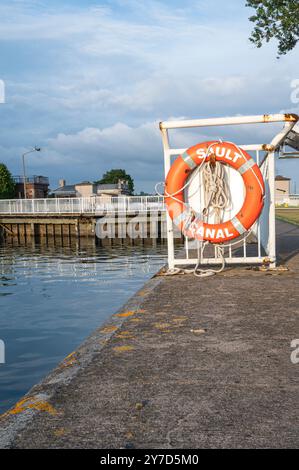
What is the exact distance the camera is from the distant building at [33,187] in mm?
58344

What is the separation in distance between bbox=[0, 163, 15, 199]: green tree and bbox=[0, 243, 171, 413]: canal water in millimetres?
37497

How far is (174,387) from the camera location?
2.31m

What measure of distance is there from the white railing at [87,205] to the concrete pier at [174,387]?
2342 cm

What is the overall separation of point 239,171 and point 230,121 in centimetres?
75

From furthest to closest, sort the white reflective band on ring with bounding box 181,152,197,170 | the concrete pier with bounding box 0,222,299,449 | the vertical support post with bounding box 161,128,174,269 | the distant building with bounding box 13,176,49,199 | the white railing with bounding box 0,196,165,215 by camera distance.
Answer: the distant building with bounding box 13,176,49,199 → the white railing with bounding box 0,196,165,215 → the vertical support post with bounding box 161,128,174,269 → the white reflective band on ring with bounding box 181,152,197,170 → the concrete pier with bounding box 0,222,299,449

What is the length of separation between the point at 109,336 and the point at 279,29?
1613 cm

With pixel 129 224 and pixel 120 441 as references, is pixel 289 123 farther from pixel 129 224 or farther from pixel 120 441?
pixel 129 224

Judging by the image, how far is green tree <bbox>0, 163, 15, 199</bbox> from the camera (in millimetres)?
53312

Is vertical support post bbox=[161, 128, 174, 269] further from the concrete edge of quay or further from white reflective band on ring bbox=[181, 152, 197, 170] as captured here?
the concrete edge of quay

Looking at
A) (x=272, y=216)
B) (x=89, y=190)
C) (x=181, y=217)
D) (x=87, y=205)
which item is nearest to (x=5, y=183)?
(x=89, y=190)

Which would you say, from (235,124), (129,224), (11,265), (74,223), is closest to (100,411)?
(235,124)

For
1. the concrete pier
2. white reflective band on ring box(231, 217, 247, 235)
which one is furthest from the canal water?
white reflective band on ring box(231, 217, 247, 235)

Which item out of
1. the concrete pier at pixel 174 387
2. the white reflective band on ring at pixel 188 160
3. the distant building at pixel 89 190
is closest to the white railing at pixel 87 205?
the white reflective band on ring at pixel 188 160

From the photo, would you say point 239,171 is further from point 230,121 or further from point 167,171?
point 167,171
